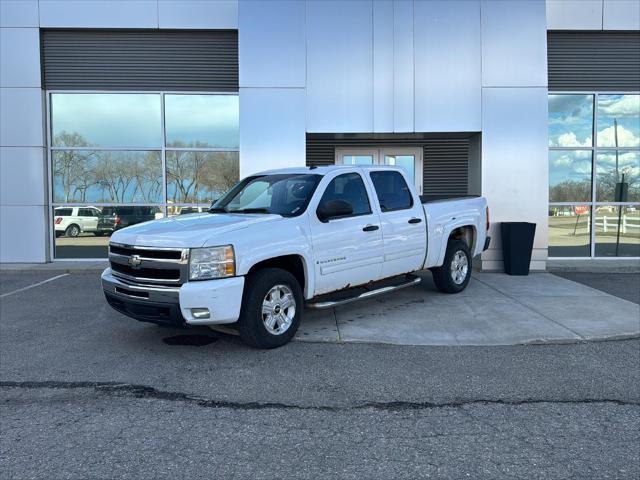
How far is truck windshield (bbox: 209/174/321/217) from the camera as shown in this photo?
6066mm

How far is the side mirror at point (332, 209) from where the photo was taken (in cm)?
585

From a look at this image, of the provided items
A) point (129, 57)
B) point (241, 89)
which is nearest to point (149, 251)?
point (241, 89)

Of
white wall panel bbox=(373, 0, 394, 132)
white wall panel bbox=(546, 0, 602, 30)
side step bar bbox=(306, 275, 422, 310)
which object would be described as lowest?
side step bar bbox=(306, 275, 422, 310)

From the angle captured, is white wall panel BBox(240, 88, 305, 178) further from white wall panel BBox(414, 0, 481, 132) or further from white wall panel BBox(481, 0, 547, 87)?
white wall panel BBox(481, 0, 547, 87)

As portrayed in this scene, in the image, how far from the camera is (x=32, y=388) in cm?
457

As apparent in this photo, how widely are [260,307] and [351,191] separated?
2.11 metres

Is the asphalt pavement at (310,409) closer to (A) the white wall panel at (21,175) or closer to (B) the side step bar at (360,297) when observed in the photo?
(B) the side step bar at (360,297)

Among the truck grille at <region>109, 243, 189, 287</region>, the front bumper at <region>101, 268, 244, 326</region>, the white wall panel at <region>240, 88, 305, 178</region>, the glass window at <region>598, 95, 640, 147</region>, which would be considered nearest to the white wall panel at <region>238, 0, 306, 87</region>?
the white wall panel at <region>240, 88, 305, 178</region>

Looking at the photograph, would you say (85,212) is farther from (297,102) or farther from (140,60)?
(297,102)

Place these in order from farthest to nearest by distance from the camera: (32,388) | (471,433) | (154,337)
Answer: (154,337), (32,388), (471,433)

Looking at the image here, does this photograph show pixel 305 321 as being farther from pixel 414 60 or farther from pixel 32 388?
pixel 414 60

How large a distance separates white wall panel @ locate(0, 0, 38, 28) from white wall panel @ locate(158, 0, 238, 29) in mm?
A: 2797

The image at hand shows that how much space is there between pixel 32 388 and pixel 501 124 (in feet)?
31.2

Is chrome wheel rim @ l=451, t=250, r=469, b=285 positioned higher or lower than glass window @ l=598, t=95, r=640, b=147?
lower
